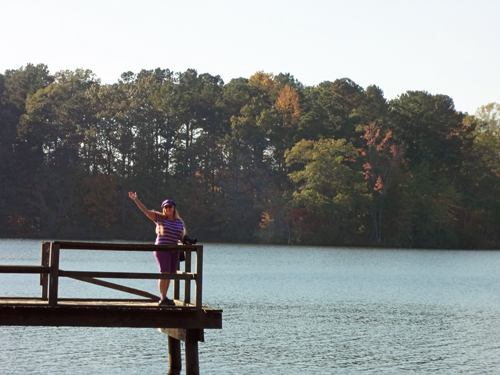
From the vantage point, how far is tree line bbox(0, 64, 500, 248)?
7956cm

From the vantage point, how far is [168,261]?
13.4m

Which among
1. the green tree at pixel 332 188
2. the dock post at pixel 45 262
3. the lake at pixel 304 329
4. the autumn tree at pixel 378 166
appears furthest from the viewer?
the autumn tree at pixel 378 166

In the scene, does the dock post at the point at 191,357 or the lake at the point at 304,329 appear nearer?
the dock post at the point at 191,357

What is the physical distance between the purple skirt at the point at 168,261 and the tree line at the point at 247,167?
65.0 metres

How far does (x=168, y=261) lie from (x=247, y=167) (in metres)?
71.3

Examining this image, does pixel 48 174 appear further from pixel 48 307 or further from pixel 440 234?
pixel 48 307

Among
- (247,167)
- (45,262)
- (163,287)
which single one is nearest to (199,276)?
(163,287)

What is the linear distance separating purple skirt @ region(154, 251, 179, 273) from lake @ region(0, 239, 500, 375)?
4.29 meters

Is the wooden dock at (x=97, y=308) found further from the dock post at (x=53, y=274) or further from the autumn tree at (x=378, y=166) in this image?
the autumn tree at (x=378, y=166)

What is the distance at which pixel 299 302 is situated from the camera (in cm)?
3155

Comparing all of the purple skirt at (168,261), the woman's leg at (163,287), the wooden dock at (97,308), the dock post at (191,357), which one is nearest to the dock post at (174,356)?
the dock post at (191,357)

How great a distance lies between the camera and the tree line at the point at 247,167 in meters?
79.6

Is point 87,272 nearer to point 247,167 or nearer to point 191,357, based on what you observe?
point 191,357

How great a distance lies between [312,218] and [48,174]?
26943 mm
